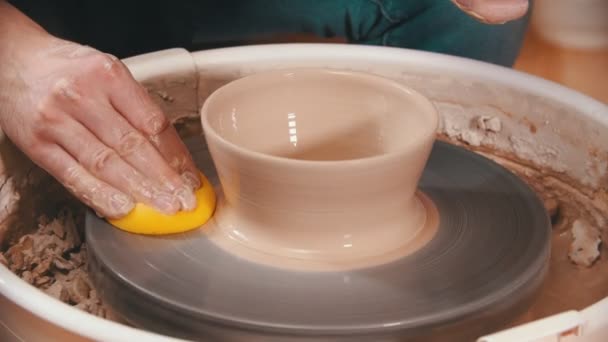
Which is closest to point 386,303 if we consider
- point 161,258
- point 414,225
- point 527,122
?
point 414,225

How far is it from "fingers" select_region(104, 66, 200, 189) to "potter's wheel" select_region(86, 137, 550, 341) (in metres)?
0.10

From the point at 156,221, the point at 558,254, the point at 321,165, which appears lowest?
the point at 558,254

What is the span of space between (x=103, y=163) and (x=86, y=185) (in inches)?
1.3

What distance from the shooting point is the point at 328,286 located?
0.80 m

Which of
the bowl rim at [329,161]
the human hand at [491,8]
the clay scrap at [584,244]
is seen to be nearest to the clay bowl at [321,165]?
the bowl rim at [329,161]

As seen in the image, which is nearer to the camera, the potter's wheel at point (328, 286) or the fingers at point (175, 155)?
the potter's wheel at point (328, 286)

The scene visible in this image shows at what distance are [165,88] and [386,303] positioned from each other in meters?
0.59

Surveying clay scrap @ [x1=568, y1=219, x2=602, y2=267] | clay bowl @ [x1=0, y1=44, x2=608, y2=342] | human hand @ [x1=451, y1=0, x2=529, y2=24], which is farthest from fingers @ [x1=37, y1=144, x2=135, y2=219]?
clay scrap @ [x1=568, y1=219, x2=602, y2=267]

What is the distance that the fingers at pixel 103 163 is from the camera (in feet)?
2.95

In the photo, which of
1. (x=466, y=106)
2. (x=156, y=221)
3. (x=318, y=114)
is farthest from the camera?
(x=466, y=106)

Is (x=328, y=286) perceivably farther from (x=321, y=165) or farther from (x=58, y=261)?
(x=58, y=261)

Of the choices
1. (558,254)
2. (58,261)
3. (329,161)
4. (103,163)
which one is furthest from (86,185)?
(558,254)

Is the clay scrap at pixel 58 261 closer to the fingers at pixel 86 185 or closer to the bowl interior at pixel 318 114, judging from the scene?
the fingers at pixel 86 185

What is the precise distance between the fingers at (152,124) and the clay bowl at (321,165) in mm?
66
